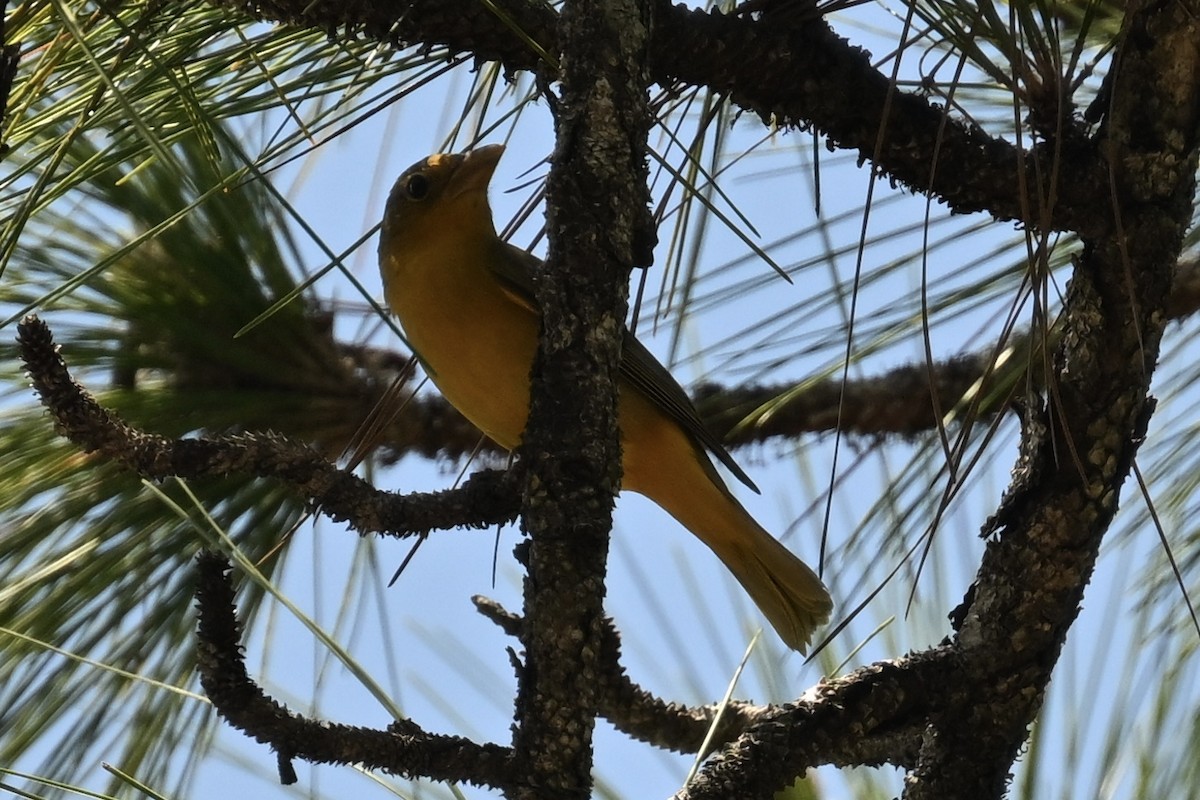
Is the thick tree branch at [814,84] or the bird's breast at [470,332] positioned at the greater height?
the bird's breast at [470,332]

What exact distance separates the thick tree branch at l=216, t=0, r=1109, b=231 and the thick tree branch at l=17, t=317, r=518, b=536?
562 mm

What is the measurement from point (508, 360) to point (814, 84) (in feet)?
4.16

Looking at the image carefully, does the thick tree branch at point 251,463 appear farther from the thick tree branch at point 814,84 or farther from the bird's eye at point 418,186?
the bird's eye at point 418,186

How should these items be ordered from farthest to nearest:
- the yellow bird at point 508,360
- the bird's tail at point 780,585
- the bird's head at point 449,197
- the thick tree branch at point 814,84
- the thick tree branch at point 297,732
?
the bird's head at point 449,197 → the bird's tail at point 780,585 → the yellow bird at point 508,360 → the thick tree branch at point 814,84 → the thick tree branch at point 297,732

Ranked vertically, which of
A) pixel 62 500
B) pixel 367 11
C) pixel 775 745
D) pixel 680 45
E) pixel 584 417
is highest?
pixel 680 45

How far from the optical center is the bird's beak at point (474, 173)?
141 inches

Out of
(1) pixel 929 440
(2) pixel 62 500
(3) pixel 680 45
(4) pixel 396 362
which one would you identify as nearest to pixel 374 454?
(4) pixel 396 362

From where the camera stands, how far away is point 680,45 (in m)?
1.91

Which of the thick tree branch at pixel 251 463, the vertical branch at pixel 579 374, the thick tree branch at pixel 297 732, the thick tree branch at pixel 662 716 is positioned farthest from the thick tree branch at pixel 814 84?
the thick tree branch at pixel 662 716

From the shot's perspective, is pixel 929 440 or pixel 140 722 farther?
pixel 140 722

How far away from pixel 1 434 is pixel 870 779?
6.22ft

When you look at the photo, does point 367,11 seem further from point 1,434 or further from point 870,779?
point 870,779

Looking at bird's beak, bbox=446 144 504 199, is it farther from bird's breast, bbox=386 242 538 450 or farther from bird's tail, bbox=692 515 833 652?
bird's tail, bbox=692 515 833 652

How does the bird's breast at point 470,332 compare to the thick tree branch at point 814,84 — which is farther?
the bird's breast at point 470,332
